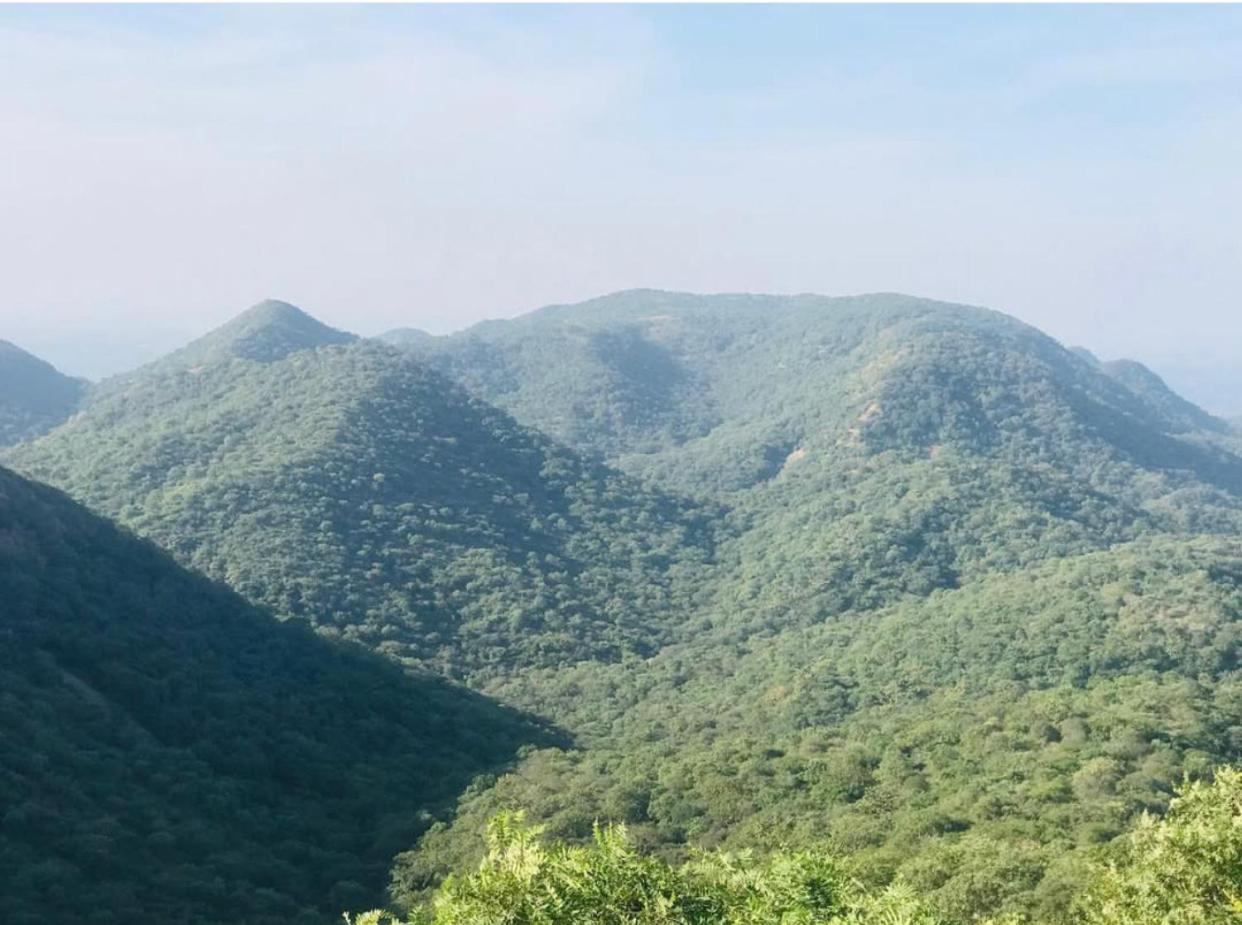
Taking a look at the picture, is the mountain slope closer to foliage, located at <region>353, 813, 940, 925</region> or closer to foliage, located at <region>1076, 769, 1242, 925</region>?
foliage, located at <region>1076, 769, 1242, 925</region>

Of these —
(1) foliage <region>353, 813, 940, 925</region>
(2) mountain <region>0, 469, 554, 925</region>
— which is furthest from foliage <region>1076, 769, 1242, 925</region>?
(2) mountain <region>0, 469, 554, 925</region>

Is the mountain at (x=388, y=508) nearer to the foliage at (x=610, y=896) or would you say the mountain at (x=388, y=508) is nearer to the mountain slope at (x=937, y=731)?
the mountain slope at (x=937, y=731)

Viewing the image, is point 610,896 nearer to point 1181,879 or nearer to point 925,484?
point 1181,879

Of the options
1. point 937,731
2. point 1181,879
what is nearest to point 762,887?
point 1181,879

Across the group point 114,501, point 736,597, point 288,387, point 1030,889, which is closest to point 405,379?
point 288,387

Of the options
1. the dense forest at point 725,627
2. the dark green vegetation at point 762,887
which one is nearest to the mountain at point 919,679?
the dense forest at point 725,627

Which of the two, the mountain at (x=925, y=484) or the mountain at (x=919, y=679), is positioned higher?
the mountain at (x=925, y=484)
